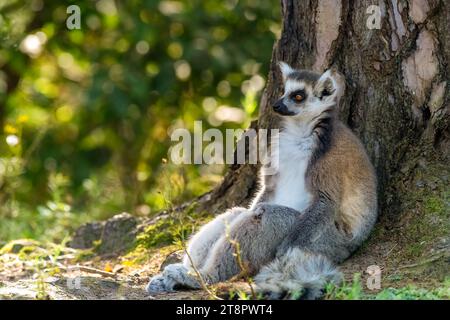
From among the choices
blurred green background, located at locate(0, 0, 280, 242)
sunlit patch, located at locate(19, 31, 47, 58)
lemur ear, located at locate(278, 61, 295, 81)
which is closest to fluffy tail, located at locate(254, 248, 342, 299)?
lemur ear, located at locate(278, 61, 295, 81)

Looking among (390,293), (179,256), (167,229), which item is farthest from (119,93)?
(390,293)

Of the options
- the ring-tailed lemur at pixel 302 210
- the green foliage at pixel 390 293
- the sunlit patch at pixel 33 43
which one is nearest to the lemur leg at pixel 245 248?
the ring-tailed lemur at pixel 302 210

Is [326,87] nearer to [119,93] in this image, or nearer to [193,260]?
[193,260]

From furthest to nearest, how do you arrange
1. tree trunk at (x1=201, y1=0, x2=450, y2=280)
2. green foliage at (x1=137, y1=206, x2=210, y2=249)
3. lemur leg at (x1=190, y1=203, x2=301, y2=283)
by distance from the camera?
green foliage at (x1=137, y1=206, x2=210, y2=249)
tree trunk at (x1=201, y1=0, x2=450, y2=280)
lemur leg at (x1=190, y1=203, x2=301, y2=283)

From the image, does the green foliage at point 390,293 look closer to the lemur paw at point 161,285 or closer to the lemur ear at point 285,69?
the lemur paw at point 161,285

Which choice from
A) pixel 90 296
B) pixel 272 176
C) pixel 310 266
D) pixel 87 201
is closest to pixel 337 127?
pixel 272 176

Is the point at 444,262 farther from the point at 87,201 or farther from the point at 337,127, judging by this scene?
the point at 87,201

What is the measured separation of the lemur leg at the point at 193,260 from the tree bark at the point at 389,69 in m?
1.11

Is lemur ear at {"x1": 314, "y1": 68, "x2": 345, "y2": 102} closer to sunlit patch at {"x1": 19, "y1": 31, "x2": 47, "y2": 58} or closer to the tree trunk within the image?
the tree trunk

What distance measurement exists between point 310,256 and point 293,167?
73 cm

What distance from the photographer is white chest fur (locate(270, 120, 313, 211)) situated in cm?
519

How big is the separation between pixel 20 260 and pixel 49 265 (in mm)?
535

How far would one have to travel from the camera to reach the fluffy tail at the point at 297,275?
4.14 meters

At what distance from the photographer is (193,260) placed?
17.1 feet
